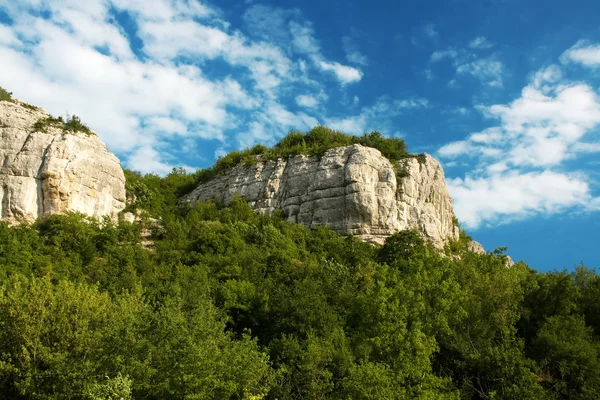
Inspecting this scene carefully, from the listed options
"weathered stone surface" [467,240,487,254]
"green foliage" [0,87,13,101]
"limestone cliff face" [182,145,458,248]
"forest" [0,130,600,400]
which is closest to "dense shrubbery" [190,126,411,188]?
"limestone cliff face" [182,145,458,248]

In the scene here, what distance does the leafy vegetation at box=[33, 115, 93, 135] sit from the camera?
5512 cm

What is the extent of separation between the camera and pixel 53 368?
24938 millimetres

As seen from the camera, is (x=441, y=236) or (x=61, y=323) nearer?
(x=61, y=323)

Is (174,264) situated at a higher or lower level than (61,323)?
higher

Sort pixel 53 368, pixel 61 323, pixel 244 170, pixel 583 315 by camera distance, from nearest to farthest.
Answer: pixel 53 368 < pixel 61 323 < pixel 583 315 < pixel 244 170

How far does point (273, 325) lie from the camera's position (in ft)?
115

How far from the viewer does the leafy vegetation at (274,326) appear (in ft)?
78.4

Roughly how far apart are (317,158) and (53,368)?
42.0 metres

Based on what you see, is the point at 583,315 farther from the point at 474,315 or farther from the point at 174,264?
the point at 174,264

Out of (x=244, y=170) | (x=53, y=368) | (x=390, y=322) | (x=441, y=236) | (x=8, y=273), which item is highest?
(x=244, y=170)

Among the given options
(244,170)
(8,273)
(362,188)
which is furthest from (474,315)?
(244,170)

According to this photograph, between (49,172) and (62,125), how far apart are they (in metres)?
7.66

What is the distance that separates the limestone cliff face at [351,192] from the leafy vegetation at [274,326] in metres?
8.49

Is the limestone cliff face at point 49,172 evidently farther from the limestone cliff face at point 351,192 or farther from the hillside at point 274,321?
the limestone cliff face at point 351,192
